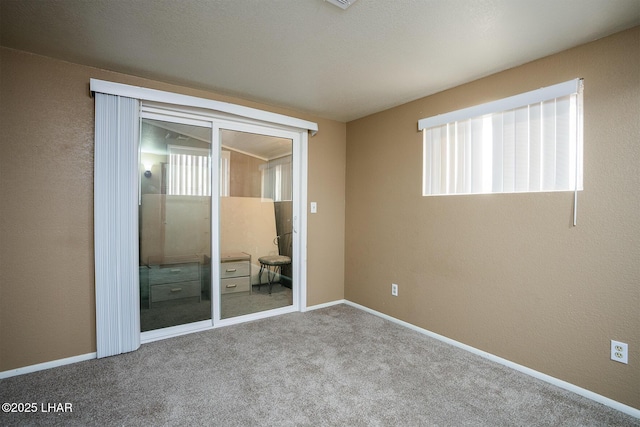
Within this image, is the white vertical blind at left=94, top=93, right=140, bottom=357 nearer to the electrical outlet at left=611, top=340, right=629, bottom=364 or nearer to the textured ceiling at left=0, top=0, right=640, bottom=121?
the textured ceiling at left=0, top=0, right=640, bottom=121

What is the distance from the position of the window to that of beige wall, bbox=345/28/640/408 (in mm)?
72

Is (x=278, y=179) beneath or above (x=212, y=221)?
above

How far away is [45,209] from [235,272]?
1.67 meters

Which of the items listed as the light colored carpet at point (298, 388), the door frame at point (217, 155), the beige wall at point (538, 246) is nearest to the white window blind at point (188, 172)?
the door frame at point (217, 155)

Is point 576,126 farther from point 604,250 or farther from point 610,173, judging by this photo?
point 604,250

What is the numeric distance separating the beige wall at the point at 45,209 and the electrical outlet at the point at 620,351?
12.4 ft

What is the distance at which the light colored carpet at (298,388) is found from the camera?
5.82ft

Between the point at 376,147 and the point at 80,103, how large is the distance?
112 inches

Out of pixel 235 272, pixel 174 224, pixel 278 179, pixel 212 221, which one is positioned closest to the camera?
pixel 174 224

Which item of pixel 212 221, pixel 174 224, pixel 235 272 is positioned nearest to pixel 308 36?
pixel 212 221

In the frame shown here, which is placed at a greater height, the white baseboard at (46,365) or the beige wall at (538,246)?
the beige wall at (538,246)

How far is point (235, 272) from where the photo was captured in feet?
10.7

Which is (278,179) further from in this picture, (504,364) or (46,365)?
(504,364)

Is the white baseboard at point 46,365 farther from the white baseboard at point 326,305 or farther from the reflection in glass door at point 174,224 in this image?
the white baseboard at point 326,305
